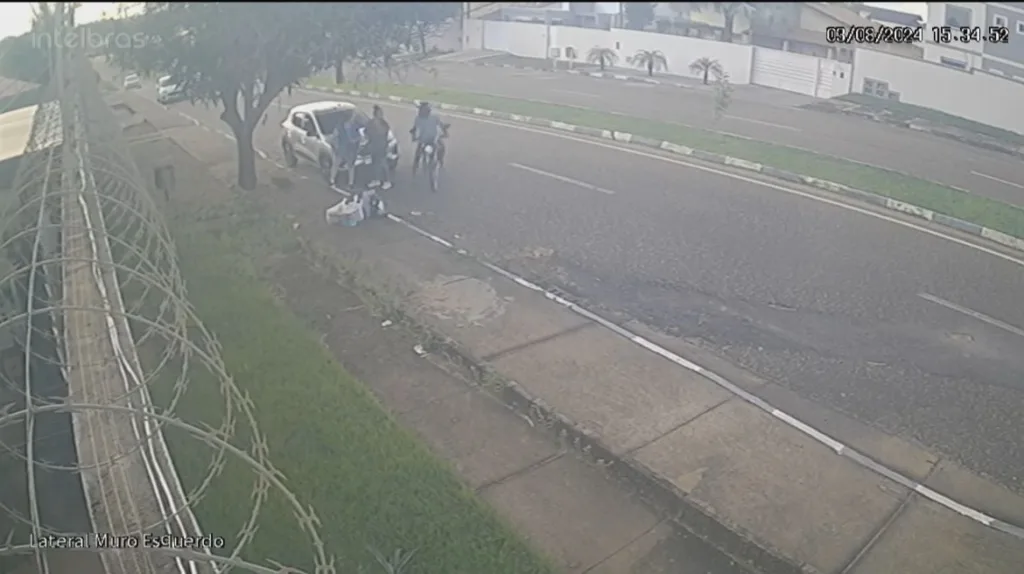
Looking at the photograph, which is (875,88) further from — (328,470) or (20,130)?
(20,130)

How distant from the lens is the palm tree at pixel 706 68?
1308 cm

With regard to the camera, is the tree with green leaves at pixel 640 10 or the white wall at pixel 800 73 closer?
the tree with green leaves at pixel 640 10

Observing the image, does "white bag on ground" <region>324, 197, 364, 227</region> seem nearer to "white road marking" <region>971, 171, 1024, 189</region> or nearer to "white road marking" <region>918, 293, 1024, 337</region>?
"white road marking" <region>918, 293, 1024, 337</region>

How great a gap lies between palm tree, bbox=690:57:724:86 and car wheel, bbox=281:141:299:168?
20.4ft

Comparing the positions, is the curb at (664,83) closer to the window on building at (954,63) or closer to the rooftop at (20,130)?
the window on building at (954,63)

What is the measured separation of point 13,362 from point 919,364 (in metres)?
6.53

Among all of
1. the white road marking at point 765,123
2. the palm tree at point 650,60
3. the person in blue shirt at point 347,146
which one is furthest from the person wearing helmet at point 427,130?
the white road marking at point 765,123

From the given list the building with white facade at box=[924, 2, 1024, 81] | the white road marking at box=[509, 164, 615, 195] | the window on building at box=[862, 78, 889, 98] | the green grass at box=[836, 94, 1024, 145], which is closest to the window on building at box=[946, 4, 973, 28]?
the building with white facade at box=[924, 2, 1024, 81]

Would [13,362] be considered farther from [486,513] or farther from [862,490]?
[862,490]

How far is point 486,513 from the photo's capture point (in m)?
5.30

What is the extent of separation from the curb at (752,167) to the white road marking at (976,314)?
80 centimetres

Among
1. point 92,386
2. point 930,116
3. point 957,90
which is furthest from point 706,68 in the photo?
point 92,386

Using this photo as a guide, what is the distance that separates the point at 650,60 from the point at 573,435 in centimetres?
999

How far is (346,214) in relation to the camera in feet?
35.2
